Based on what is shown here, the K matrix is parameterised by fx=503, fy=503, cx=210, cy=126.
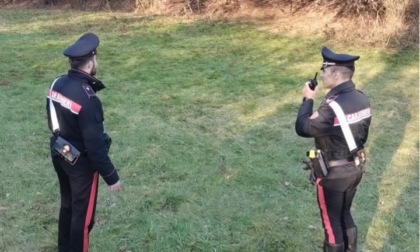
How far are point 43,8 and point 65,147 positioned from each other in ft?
57.6

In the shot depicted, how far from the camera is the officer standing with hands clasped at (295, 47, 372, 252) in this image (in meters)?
3.50

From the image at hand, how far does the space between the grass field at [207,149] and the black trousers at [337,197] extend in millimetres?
795

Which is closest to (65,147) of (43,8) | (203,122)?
(203,122)

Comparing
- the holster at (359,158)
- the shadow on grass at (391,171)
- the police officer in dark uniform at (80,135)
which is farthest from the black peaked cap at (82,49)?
the shadow on grass at (391,171)

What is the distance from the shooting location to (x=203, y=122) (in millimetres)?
7574

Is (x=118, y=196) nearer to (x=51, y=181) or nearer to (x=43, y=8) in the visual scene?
(x=51, y=181)

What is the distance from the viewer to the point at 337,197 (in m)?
3.66

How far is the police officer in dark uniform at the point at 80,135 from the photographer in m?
3.46

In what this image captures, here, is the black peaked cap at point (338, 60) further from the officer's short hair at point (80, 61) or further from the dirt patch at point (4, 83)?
the dirt patch at point (4, 83)

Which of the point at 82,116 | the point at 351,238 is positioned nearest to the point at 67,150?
the point at 82,116

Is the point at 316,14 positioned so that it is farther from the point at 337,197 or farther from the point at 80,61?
the point at 80,61

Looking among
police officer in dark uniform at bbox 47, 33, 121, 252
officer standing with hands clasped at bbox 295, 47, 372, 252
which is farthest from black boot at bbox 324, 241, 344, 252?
police officer in dark uniform at bbox 47, 33, 121, 252

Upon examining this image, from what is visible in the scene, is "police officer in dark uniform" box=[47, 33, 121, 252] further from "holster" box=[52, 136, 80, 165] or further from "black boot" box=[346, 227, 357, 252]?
"black boot" box=[346, 227, 357, 252]

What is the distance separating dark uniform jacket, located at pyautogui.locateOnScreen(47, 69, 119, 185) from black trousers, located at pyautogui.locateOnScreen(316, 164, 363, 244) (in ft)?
5.17
